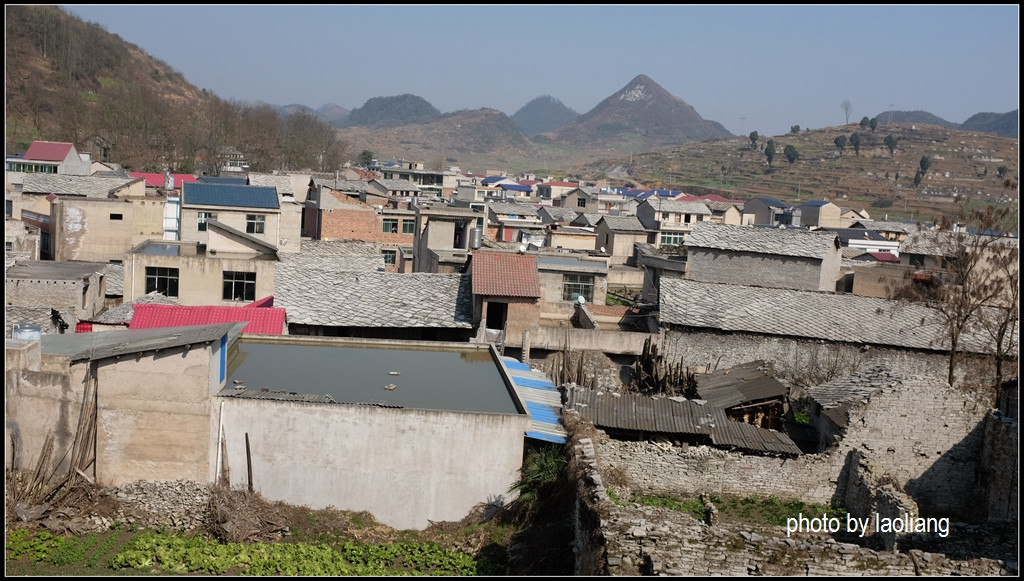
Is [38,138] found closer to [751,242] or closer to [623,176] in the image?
[751,242]

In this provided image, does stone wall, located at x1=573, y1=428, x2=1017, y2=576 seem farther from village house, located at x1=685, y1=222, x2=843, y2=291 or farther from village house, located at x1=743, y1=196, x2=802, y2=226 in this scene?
village house, located at x1=743, y1=196, x2=802, y2=226

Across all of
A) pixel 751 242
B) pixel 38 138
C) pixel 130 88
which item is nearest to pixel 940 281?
pixel 751 242

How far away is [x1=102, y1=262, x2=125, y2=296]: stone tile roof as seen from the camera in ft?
97.1

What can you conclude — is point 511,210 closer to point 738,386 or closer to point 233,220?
point 233,220

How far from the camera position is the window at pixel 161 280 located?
26.0 metres

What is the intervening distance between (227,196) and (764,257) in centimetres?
2068

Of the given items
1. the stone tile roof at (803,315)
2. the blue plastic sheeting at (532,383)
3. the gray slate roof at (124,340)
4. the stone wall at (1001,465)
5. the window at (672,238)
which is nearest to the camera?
the gray slate roof at (124,340)

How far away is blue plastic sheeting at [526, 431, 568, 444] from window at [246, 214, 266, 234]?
2204 cm

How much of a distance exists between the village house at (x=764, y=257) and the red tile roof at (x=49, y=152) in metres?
47.7

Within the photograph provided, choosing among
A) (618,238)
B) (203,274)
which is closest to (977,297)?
(203,274)

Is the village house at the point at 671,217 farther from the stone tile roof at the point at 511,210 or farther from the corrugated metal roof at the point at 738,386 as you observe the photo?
the corrugated metal roof at the point at 738,386

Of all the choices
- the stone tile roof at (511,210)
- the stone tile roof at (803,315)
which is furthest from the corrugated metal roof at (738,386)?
the stone tile roof at (511,210)

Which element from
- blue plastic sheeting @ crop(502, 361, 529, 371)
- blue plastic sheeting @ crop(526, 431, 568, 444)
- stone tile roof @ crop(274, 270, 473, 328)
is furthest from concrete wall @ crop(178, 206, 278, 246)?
blue plastic sheeting @ crop(526, 431, 568, 444)

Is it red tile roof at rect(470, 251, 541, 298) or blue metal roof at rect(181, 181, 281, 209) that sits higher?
blue metal roof at rect(181, 181, 281, 209)
